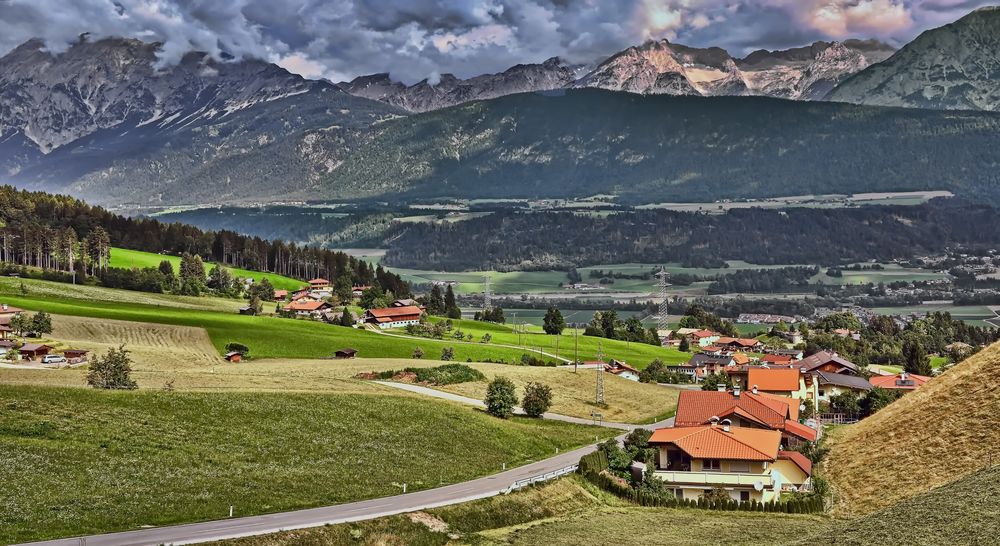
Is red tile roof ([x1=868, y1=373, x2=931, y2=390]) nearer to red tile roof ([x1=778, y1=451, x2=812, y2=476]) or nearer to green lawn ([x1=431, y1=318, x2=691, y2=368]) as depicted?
green lawn ([x1=431, y1=318, x2=691, y2=368])

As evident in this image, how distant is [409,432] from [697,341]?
4570 inches

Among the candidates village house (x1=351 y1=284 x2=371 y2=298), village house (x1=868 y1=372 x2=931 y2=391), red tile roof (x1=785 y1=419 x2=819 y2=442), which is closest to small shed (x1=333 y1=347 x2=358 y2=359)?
red tile roof (x1=785 y1=419 x2=819 y2=442)

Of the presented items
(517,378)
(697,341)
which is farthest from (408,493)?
(697,341)

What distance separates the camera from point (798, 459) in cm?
5847

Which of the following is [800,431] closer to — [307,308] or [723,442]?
[723,442]

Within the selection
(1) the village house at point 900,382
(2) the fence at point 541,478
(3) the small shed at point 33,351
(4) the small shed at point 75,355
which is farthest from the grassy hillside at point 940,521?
(3) the small shed at point 33,351

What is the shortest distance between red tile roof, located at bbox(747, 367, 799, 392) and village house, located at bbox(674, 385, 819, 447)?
66.1 ft

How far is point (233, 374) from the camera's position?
84500 millimetres

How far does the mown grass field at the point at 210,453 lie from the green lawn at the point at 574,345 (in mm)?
63134

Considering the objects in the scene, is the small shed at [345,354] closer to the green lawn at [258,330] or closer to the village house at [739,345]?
the green lawn at [258,330]

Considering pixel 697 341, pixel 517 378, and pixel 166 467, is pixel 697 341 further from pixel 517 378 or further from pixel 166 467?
pixel 166 467

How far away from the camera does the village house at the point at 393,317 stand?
6014 inches

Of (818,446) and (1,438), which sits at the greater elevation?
(1,438)

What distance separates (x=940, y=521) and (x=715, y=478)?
20.9m
